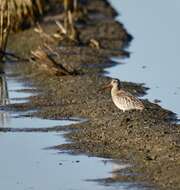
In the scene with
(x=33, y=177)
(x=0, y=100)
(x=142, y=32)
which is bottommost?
(x=33, y=177)

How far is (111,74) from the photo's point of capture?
23812 mm

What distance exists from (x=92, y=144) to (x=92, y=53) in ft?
36.1

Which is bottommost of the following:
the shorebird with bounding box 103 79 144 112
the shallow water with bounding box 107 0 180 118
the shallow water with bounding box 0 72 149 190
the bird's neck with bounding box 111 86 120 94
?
the shallow water with bounding box 0 72 149 190

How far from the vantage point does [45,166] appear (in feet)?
47.2

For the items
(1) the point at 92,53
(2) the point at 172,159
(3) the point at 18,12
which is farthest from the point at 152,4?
(2) the point at 172,159

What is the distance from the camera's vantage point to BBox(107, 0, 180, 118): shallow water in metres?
22.0

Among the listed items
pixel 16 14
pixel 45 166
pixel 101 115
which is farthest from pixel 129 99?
pixel 16 14

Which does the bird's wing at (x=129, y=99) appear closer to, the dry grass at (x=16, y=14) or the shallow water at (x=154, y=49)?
the shallow water at (x=154, y=49)

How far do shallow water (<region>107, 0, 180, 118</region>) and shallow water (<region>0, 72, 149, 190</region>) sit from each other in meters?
3.50

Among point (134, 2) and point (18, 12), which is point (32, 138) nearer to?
point (18, 12)

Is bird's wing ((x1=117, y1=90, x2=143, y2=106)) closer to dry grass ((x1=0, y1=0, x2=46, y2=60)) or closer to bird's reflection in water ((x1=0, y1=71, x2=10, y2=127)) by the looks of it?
bird's reflection in water ((x1=0, y1=71, x2=10, y2=127))

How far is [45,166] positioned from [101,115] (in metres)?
3.56

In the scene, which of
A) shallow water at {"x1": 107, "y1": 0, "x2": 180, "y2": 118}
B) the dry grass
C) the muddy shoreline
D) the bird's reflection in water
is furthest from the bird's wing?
the dry grass

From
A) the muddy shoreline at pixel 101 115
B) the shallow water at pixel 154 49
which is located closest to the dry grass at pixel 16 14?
the muddy shoreline at pixel 101 115
